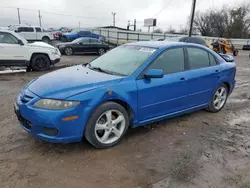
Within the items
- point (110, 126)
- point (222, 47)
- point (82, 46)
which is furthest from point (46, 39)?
point (110, 126)

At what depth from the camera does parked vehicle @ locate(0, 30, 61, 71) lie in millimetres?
9295

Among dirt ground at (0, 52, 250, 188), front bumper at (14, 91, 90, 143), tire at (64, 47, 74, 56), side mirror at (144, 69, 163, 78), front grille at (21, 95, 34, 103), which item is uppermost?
side mirror at (144, 69, 163, 78)

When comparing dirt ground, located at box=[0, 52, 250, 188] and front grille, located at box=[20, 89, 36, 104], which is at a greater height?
front grille, located at box=[20, 89, 36, 104]

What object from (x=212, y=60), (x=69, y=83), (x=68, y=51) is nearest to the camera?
(x=69, y=83)

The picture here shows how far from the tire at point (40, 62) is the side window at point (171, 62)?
7409 millimetres

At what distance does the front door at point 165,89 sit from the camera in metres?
3.80

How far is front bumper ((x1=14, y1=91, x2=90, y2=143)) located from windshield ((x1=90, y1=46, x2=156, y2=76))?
3.61ft

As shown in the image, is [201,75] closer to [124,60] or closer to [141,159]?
[124,60]

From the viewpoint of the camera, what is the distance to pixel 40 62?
10305 millimetres

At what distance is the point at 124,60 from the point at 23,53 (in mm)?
6864

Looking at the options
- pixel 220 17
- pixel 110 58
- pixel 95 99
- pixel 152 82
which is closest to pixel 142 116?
pixel 152 82

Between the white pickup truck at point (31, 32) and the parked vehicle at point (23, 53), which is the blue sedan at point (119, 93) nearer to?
the parked vehicle at point (23, 53)

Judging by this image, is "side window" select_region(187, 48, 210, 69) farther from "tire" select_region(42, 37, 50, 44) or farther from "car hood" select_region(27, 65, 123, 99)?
"tire" select_region(42, 37, 50, 44)

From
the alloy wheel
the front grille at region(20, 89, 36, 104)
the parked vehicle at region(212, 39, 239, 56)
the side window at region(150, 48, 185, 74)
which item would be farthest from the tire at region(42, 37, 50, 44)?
the alloy wheel
